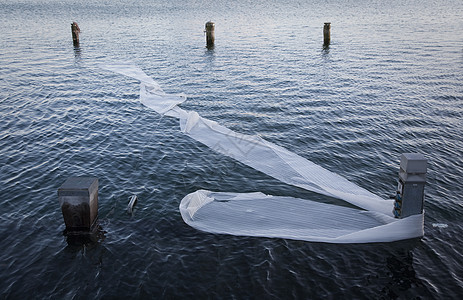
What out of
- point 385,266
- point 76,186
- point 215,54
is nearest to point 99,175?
point 76,186

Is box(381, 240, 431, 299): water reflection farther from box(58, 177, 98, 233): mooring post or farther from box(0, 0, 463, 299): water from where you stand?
box(58, 177, 98, 233): mooring post

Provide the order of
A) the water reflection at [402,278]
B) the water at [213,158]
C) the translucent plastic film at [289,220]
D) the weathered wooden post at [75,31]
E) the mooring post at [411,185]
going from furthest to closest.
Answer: the weathered wooden post at [75,31] → the translucent plastic film at [289,220] → the mooring post at [411,185] → the water at [213,158] → the water reflection at [402,278]

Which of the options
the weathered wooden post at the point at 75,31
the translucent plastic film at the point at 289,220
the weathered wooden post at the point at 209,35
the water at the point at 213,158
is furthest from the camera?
the weathered wooden post at the point at 209,35

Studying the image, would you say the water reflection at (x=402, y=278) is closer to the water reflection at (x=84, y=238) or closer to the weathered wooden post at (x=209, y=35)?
the water reflection at (x=84, y=238)

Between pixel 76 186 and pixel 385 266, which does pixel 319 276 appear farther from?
pixel 76 186

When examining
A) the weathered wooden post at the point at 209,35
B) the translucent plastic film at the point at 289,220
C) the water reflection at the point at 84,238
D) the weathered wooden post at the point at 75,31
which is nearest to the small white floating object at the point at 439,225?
the translucent plastic film at the point at 289,220

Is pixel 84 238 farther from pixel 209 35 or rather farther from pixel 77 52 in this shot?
pixel 209 35

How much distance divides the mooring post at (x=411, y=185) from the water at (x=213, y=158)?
913 millimetres

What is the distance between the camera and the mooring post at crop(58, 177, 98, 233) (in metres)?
9.91

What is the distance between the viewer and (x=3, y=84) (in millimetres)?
25156

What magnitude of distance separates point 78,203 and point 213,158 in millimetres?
6249

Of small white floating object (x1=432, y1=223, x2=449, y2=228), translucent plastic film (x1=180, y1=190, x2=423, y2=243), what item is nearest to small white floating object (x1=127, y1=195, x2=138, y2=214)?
translucent plastic film (x1=180, y1=190, x2=423, y2=243)

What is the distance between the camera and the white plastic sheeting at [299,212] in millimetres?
10194

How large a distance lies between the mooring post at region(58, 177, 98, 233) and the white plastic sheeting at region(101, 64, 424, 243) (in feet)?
8.31
